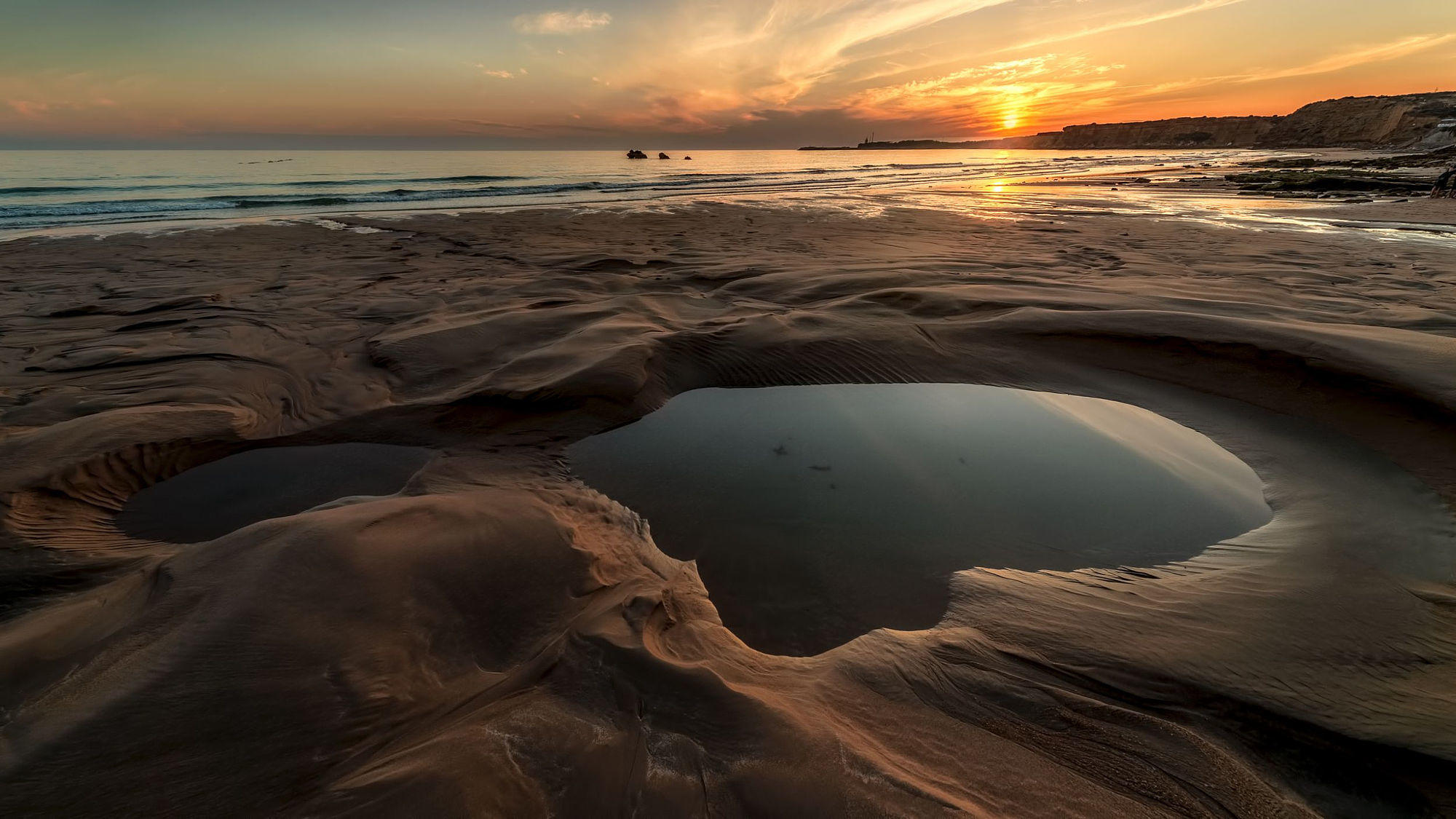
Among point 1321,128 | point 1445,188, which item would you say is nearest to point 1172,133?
point 1321,128

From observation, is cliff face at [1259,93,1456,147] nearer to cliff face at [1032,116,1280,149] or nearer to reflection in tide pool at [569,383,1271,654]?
cliff face at [1032,116,1280,149]

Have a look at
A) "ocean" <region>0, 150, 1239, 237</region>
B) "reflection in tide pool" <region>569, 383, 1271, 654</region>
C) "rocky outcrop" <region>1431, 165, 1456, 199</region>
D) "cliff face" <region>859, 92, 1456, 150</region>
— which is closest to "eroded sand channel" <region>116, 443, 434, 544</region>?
"reflection in tide pool" <region>569, 383, 1271, 654</region>

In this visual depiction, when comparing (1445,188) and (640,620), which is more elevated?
(1445,188)

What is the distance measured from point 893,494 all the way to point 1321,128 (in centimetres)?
10602

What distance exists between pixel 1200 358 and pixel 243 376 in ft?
21.9

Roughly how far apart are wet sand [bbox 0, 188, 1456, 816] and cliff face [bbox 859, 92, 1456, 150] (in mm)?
67112

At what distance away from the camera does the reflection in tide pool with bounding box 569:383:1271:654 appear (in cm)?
200

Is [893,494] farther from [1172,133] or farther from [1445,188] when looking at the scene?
[1172,133]

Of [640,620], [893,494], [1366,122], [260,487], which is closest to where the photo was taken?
[640,620]

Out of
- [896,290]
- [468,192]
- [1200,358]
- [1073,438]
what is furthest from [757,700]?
[468,192]

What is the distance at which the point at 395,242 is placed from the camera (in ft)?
33.5

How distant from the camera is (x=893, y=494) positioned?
2.57 meters

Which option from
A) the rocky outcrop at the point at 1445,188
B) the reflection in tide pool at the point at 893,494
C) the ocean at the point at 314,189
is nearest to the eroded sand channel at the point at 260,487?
the reflection in tide pool at the point at 893,494

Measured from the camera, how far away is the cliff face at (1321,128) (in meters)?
53.9
